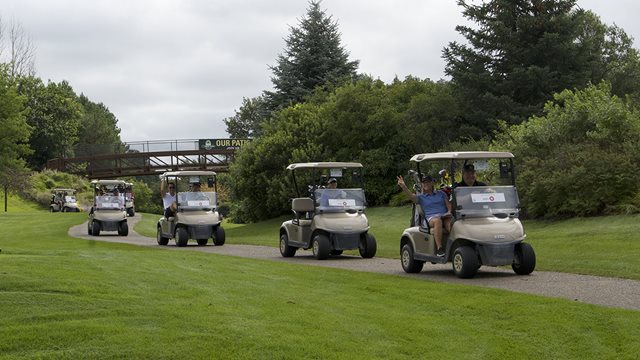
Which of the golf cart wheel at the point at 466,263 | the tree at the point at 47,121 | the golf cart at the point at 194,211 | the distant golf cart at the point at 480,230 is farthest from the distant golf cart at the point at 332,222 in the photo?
the tree at the point at 47,121

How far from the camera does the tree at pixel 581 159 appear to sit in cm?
2633

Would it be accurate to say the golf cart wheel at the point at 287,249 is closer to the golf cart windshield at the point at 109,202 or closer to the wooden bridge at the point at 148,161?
the golf cart windshield at the point at 109,202

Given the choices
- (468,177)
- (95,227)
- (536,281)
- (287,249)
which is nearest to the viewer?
(536,281)

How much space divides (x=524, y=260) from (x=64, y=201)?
59828 millimetres

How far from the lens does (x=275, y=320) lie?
388 inches

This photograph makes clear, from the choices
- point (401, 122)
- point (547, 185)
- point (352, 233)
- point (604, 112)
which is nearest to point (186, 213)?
point (352, 233)

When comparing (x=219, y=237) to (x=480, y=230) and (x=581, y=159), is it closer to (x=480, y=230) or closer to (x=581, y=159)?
(x=581, y=159)

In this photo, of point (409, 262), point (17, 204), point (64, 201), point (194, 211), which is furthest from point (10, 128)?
point (409, 262)

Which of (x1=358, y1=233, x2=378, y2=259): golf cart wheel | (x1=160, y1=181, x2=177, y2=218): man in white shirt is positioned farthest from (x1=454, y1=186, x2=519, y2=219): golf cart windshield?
(x1=160, y1=181, x2=177, y2=218): man in white shirt

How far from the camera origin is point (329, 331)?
9484 mm

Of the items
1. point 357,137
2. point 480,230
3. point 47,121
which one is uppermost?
point 47,121

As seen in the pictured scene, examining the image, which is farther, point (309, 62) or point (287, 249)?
point (309, 62)

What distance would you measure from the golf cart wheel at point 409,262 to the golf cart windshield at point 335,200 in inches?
171

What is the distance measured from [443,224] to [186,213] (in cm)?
1291
